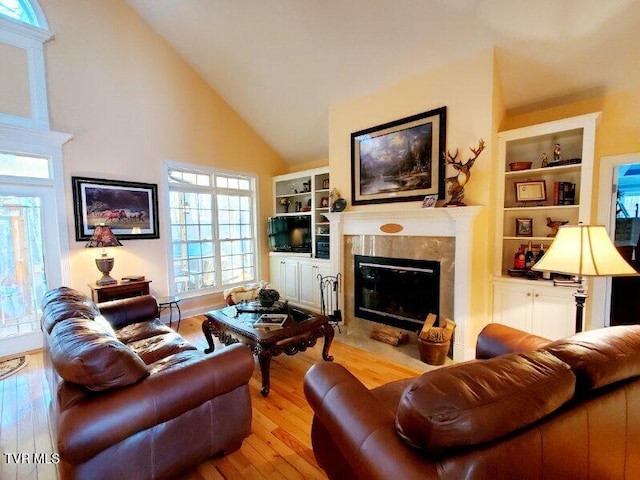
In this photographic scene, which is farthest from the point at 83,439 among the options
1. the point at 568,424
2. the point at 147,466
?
the point at 568,424

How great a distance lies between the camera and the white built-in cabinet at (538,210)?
2631 mm

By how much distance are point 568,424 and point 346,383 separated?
2.50 ft

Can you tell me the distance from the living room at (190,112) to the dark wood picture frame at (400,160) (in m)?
0.11

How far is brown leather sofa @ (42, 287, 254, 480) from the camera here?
1.24 meters

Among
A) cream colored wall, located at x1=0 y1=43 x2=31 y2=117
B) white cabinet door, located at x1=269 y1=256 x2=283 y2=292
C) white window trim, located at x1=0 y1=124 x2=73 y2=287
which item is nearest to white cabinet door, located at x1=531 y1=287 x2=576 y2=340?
white cabinet door, located at x1=269 y1=256 x2=283 y2=292

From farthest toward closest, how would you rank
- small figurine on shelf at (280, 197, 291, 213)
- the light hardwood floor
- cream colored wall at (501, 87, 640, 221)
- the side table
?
small figurine on shelf at (280, 197, 291, 213), the side table, cream colored wall at (501, 87, 640, 221), the light hardwood floor

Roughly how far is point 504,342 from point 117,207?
14.4ft

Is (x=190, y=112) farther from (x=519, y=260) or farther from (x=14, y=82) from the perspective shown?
(x=519, y=260)

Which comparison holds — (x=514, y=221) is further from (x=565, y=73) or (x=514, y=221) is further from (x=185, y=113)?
(x=185, y=113)

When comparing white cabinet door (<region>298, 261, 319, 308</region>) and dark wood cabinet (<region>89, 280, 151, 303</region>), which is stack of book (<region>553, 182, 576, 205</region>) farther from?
dark wood cabinet (<region>89, 280, 151, 303</region>)

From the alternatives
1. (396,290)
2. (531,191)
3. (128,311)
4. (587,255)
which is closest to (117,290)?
(128,311)

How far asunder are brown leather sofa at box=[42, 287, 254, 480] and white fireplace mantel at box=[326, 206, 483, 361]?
218cm

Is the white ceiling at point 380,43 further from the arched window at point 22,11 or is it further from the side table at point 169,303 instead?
the side table at point 169,303

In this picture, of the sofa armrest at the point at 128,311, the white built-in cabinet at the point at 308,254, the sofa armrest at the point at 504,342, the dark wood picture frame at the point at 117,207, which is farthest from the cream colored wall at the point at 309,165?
the sofa armrest at the point at 504,342
